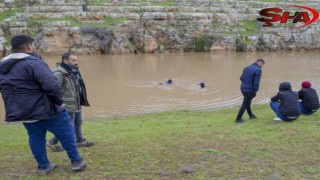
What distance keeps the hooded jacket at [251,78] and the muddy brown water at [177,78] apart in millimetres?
5715

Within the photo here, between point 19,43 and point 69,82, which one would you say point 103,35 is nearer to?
point 69,82

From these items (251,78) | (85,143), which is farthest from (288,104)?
(85,143)

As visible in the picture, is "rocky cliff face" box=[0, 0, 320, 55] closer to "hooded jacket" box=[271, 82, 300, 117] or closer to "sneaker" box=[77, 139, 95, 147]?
"hooded jacket" box=[271, 82, 300, 117]

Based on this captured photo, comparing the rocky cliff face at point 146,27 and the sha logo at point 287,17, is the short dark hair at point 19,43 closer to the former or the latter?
the rocky cliff face at point 146,27

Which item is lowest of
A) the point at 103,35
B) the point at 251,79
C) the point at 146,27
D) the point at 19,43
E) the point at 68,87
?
the point at 103,35

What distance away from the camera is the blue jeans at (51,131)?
17.0 feet

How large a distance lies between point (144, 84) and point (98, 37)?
51.2 feet

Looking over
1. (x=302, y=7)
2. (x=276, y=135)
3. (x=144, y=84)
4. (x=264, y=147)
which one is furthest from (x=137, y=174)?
(x=302, y=7)

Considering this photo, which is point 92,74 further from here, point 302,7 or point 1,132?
point 302,7

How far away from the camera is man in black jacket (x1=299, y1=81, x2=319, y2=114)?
1007 cm

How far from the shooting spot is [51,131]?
5238 millimetres

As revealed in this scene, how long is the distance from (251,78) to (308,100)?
1.81 meters

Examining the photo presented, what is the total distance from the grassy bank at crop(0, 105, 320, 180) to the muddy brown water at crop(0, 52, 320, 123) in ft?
23.0

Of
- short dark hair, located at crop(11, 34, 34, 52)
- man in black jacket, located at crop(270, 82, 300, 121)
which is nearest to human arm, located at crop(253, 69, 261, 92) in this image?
man in black jacket, located at crop(270, 82, 300, 121)
